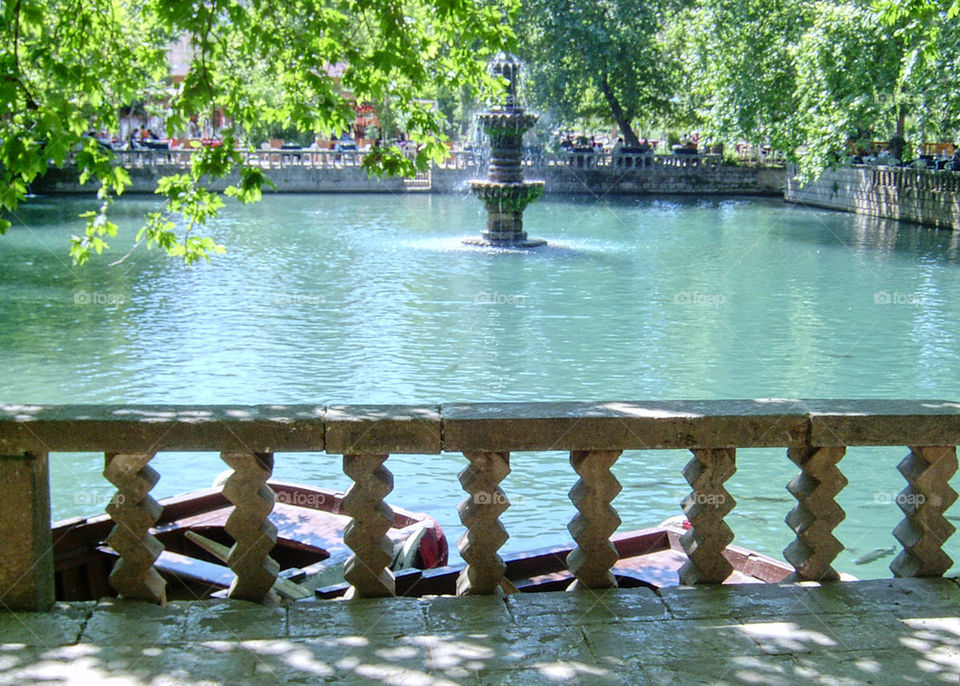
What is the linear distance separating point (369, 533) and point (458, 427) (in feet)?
1.90

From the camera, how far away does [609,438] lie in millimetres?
4105

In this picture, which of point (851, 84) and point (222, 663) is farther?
point (851, 84)

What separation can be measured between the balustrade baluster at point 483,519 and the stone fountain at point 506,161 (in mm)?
20186

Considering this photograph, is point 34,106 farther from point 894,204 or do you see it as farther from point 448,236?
point 894,204

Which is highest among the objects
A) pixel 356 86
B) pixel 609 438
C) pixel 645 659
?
pixel 356 86

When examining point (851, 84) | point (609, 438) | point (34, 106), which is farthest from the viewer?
point (851, 84)

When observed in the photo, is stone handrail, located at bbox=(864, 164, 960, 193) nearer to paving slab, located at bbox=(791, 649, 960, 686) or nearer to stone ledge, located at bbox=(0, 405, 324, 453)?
paving slab, located at bbox=(791, 649, 960, 686)

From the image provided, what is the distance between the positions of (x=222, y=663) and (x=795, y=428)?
7.48ft

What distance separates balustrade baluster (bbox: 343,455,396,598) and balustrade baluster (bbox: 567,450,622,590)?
743 millimetres

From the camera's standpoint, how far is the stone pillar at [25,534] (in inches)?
154

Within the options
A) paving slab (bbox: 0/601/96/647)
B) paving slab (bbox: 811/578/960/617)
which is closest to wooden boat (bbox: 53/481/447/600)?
paving slab (bbox: 0/601/96/647)

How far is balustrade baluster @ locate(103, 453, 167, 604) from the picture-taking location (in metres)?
4.10

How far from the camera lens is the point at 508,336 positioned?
15.9 m

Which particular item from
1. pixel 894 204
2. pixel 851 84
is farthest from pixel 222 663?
pixel 894 204
